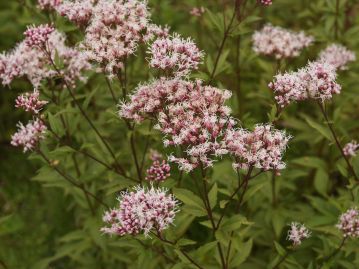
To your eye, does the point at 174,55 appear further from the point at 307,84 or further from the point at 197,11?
the point at 197,11

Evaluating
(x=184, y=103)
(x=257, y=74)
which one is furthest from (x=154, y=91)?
(x=257, y=74)

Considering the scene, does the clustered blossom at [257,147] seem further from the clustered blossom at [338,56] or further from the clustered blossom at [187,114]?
the clustered blossom at [338,56]

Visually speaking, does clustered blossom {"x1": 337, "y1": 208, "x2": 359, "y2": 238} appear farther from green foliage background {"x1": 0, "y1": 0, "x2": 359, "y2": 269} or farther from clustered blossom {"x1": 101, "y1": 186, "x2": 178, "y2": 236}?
clustered blossom {"x1": 101, "y1": 186, "x2": 178, "y2": 236}

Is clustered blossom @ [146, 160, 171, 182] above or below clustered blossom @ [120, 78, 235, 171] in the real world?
below

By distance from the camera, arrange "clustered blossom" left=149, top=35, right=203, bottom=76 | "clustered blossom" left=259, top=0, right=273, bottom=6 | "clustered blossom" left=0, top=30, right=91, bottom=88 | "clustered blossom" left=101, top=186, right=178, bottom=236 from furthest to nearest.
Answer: "clustered blossom" left=0, top=30, right=91, bottom=88 → "clustered blossom" left=259, top=0, right=273, bottom=6 → "clustered blossom" left=149, top=35, right=203, bottom=76 → "clustered blossom" left=101, top=186, right=178, bottom=236

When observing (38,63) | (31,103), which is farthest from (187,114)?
(38,63)

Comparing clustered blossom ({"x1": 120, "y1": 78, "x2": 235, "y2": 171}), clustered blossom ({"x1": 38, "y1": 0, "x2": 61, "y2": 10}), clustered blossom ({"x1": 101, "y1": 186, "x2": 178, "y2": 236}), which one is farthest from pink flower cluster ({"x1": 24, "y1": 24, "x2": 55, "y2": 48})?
clustered blossom ({"x1": 101, "y1": 186, "x2": 178, "y2": 236})
